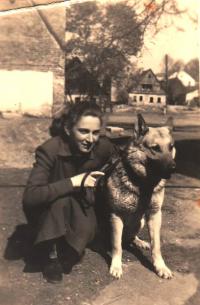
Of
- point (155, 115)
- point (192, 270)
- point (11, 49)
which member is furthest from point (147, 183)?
point (11, 49)

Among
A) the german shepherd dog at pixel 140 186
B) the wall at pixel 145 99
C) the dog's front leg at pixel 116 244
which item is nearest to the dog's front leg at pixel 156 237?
the german shepherd dog at pixel 140 186

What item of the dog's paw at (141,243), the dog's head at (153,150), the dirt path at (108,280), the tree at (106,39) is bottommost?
the dirt path at (108,280)

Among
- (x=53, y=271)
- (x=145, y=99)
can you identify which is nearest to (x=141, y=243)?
(x=53, y=271)

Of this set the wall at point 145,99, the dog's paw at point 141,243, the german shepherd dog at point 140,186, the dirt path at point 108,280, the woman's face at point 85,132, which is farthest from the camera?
the wall at point 145,99

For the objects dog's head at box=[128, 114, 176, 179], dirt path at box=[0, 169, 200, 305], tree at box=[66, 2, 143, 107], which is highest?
tree at box=[66, 2, 143, 107]

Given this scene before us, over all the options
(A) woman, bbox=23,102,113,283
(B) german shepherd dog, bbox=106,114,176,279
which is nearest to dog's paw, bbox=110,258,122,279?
(B) german shepherd dog, bbox=106,114,176,279

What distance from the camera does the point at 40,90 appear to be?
512cm

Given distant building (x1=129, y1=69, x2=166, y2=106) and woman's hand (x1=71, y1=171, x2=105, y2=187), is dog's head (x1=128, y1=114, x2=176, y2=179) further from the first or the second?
distant building (x1=129, y1=69, x2=166, y2=106)

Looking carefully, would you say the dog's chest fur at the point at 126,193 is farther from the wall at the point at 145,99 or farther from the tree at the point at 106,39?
the tree at the point at 106,39

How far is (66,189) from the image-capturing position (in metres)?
2.79

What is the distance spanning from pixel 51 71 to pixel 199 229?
254cm

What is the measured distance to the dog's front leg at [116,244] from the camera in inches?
115

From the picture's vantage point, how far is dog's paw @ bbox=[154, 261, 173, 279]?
9.61 feet

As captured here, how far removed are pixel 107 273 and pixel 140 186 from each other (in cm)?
66
